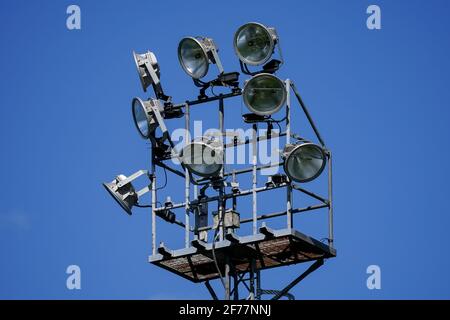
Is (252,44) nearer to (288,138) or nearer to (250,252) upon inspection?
(288,138)

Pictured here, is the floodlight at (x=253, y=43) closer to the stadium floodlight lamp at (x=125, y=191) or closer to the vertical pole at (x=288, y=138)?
the vertical pole at (x=288, y=138)

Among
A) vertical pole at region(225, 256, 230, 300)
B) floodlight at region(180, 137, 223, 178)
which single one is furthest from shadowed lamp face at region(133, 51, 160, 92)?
vertical pole at region(225, 256, 230, 300)

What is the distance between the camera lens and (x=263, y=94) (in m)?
73.1

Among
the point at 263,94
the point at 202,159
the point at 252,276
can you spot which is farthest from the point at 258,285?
the point at 263,94

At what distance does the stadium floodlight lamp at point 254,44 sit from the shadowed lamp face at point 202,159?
101 inches

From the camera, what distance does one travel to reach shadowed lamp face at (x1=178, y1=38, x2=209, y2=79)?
74562mm

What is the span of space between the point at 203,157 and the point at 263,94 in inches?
84.7

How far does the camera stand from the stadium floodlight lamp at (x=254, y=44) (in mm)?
73625

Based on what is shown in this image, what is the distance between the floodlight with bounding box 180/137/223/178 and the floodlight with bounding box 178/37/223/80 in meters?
2.32

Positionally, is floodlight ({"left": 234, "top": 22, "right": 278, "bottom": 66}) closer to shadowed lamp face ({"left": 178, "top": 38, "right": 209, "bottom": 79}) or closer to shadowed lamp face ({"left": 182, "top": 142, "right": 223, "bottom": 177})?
shadowed lamp face ({"left": 178, "top": 38, "right": 209, "bottom": 79})

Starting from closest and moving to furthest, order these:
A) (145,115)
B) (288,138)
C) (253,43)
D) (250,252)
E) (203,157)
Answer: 1. (288,138)
2. (250,252)
3. (203,157)
4. (253,43)
5. (145,115)

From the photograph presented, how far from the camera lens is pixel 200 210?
73625 mm
